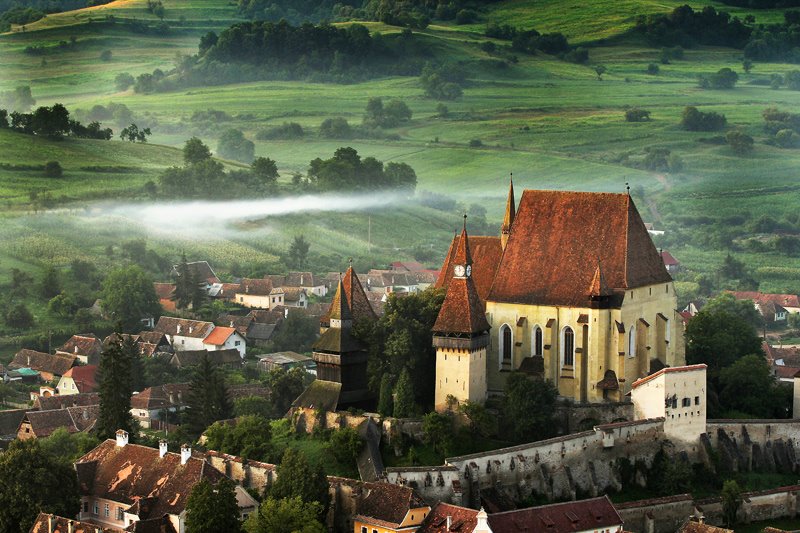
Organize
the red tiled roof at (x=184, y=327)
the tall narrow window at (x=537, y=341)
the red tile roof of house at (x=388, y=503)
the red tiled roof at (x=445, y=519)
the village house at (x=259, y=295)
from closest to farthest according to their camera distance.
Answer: the red tiled roof at (x=445, y=519)
the red tile roof of house at (x=388, y=503)
the tall narrow window at (x=537, y=341)
the red tiled roof at (x=184, y=327)
the village house at (x=259, y=295)

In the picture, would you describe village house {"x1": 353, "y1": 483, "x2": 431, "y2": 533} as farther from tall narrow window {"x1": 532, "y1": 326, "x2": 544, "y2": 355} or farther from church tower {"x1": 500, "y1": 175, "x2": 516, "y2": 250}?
church tower {"x1": 500, "y1": 175, "x2": 516, "y2": 250}

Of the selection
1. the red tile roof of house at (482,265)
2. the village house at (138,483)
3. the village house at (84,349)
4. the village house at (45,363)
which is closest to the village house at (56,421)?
the village house at (138,483)

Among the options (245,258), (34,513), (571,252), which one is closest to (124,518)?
(34,513)

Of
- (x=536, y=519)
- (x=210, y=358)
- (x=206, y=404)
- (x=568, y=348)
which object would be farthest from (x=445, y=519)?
(x=210, y=358)

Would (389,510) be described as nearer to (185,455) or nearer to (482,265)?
(185,455)

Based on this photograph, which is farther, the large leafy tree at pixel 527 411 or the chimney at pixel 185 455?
the large leafy tree at pixel 527 411

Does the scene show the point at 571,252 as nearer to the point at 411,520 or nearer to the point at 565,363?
the point at 565,363

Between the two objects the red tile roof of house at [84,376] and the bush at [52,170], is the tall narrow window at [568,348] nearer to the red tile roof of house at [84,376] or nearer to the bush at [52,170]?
the red tile roof of house at [84,376]
